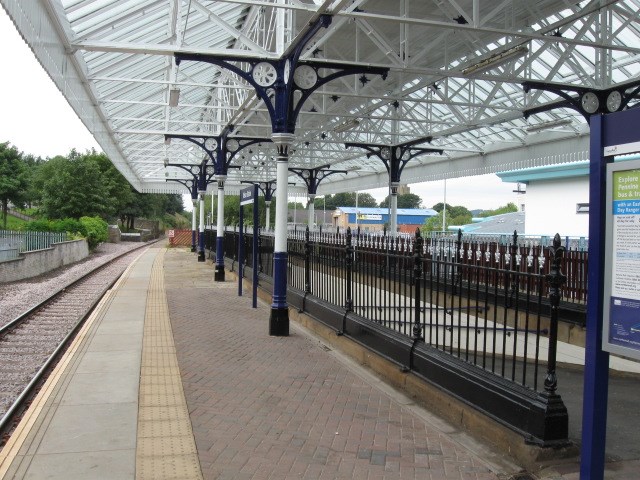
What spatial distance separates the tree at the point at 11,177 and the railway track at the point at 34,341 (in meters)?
46.6

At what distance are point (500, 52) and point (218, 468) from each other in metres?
10.4

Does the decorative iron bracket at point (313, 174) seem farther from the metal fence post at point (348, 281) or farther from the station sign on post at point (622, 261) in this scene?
the station sign on post at point (622, 261)

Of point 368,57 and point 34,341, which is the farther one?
point 368,57

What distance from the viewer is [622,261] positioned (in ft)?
10.2

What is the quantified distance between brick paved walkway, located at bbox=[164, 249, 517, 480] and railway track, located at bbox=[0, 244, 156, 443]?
1750mm

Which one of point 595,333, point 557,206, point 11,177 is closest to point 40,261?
point 595,333

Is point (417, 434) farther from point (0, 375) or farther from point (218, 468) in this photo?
point (0, 375)

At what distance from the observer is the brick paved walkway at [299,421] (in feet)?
14.6

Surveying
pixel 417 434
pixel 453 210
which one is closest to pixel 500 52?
pixel 417 434

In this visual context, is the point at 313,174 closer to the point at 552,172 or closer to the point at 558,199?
the point at 552,172

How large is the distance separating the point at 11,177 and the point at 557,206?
51136 mm

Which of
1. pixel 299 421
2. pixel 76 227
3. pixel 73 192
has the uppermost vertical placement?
pixel 73 192

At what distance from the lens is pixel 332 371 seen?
747 cm

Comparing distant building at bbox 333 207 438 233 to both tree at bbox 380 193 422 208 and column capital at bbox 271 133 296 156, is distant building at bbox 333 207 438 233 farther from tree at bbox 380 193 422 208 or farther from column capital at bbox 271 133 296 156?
column capital at bbox 271 133 296 156
